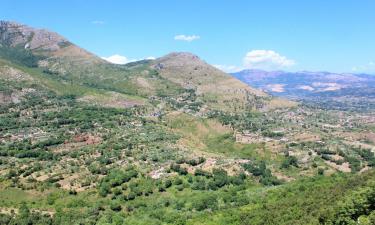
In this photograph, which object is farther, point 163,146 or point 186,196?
point 163,146

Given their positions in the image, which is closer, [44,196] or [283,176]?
[44,196]

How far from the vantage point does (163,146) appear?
16788 cm

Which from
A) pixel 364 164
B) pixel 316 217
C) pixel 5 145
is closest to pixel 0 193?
pixel 5 145

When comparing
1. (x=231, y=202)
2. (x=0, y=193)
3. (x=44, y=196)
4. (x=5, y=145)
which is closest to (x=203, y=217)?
(x=231, y=202)

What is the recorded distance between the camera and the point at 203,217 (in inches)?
3807

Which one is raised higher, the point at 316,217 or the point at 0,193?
the point at 316,217

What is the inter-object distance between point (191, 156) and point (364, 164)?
64.2 metres

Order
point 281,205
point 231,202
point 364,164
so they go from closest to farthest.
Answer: point 281,205
point 231,202
point 364,164

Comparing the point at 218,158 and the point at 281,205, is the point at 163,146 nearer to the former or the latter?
the point at 218,158

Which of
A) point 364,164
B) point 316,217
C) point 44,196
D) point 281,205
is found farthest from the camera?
point 364,164

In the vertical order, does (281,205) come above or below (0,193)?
above

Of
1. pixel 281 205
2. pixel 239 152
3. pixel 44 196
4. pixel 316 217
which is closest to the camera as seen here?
pixel 316 217

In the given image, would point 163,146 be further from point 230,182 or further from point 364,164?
point 364,164

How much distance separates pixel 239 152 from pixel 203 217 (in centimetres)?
9630
